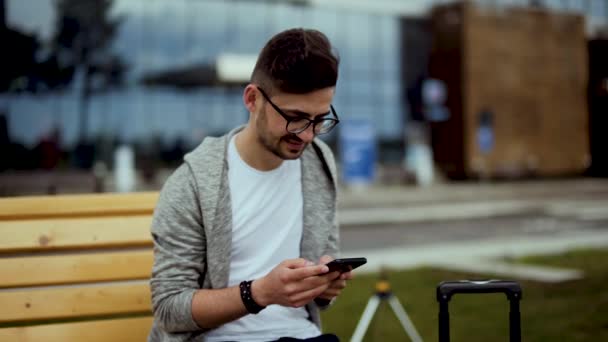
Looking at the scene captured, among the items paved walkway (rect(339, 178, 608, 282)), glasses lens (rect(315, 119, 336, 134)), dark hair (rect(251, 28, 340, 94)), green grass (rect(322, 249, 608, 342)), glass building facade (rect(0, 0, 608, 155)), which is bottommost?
paved walkway (rect(339, 178, 608, 282))

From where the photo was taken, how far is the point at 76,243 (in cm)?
253

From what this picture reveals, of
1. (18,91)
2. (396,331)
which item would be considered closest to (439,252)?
(396,331)

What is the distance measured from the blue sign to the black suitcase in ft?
65.7

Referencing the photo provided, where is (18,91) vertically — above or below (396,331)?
above

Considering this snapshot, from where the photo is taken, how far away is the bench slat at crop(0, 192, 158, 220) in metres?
2.55

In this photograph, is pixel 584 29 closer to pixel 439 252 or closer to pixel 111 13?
pixel 111 13

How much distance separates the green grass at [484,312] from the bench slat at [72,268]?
212 cm

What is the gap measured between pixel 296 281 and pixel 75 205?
1191 millimetres

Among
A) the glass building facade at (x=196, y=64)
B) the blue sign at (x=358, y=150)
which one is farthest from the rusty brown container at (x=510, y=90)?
the blue sign at (x=358, y=150)

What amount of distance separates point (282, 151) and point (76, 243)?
0.93m

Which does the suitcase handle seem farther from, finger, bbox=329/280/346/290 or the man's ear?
the man's ear

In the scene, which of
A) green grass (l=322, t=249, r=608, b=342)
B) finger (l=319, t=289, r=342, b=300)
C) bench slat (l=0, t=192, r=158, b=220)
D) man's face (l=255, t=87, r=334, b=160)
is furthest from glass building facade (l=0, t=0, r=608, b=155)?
finger (l=319, t=289, r=342, b=300)

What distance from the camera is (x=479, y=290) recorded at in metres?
1.91

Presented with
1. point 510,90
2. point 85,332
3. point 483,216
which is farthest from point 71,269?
point 510,90
